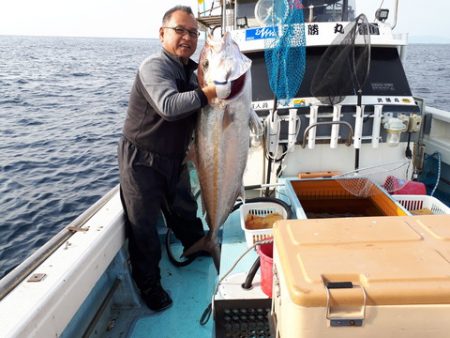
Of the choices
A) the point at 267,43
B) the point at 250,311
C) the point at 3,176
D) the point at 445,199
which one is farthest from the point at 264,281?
the point at 3,176

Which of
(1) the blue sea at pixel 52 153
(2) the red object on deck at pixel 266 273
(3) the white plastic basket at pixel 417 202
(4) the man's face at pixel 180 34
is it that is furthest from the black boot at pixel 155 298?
(1) the blue sea at pixel 52 153

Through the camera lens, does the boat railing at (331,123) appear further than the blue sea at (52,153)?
No

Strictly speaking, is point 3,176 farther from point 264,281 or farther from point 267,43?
point 264,281

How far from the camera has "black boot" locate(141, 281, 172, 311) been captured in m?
3.38

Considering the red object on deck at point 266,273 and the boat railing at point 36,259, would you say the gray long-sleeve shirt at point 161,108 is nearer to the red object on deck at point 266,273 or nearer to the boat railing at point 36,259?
the boat railing at point 36,259

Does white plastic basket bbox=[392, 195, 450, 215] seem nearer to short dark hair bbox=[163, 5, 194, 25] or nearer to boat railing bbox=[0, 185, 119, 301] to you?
short dark hair bbox=[163, 5, 194, 25]

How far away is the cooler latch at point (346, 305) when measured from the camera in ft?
4.91

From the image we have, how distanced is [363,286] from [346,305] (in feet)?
0.37

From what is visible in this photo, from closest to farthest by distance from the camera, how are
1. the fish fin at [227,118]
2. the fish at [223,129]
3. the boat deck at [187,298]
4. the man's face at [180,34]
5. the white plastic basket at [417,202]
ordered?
the fish at [223,129] → the fish fin at [227,118] → the man's face at [180,34] → the boat deck at [187,298] → the white plastic basket at [417,202]

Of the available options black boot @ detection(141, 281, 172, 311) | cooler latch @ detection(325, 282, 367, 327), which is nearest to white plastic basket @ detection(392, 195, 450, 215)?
black boot @ detection(141, 281, 172, 311)

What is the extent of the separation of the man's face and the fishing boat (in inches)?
56.1

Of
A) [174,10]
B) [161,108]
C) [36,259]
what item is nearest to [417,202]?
[161,108]

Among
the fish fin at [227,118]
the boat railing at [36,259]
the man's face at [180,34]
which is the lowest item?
the boat railing at [36,259]

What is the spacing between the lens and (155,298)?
11.1ft
